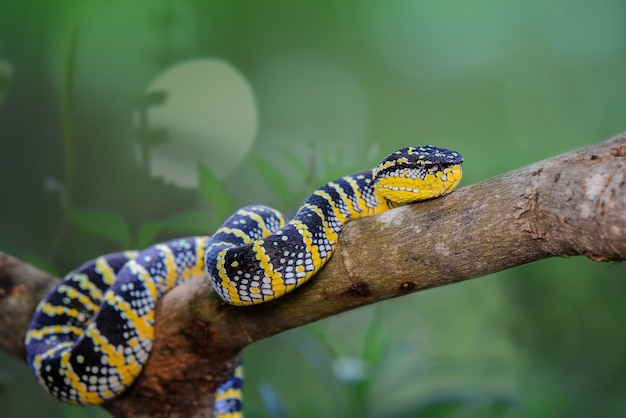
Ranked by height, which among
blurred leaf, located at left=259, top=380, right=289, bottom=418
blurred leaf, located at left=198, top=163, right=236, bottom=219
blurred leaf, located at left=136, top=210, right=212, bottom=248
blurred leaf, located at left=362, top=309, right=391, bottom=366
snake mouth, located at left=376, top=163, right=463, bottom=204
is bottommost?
blurred leaf, located at left=259, top=380, right=289, bottom=418

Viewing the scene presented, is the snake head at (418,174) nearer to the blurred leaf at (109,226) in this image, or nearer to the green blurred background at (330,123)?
the blurred leaf at (109,226)

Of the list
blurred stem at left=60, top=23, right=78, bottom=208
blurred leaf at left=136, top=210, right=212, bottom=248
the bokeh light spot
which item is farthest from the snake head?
blurred stem at left=60, top=23, right=78, bottom=208

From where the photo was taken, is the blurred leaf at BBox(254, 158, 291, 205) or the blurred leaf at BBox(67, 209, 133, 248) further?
the blurred leaf at BBox(67, 209, 133, 248)

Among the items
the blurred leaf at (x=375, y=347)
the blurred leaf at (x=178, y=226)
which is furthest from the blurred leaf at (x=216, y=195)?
the blurred leaf at (x=375, y=347)

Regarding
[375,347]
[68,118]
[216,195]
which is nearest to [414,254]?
[216,195]

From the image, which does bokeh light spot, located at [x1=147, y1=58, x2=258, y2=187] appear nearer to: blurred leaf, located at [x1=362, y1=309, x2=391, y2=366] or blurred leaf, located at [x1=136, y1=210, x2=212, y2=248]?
blurred leaf, located at [x1=136, y1=210, x2=212, y2=248]

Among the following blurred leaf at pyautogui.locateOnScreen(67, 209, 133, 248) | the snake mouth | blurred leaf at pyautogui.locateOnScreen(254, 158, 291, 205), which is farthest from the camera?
blurred leaf at pyautogui.locateOnScreen(67, 209, 133, 248)

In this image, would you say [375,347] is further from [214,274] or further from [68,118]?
[68,118]
